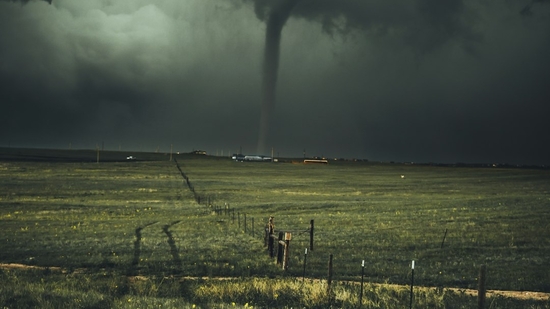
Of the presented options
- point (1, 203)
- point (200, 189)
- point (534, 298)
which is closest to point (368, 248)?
point (534, 298)

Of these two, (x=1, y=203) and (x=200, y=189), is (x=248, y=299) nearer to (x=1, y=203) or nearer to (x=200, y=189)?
(x=1, y=203)

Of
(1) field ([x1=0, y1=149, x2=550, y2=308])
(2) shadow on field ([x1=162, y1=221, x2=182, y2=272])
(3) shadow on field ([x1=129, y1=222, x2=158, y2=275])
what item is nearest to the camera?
(1) field ([x1=0, y1=149, x2=550, y2=308])

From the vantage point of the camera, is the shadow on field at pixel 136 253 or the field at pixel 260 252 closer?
the field at pixel 260 252

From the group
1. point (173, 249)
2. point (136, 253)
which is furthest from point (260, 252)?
point (136, 253)

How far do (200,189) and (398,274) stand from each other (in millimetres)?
57163

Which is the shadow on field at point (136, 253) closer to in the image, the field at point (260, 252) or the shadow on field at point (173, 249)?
the field at point (260, 252)

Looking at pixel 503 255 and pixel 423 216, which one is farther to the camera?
pixel 423 216

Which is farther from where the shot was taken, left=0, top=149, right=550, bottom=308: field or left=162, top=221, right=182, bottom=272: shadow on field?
left=162, top=221, right=182, bottom=272: shadow on field

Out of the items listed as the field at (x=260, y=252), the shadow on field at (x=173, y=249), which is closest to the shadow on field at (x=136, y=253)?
the field at (x=260, y=252)

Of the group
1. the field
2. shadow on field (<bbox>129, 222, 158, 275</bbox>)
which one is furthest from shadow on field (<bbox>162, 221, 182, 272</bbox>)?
shadow on field (<bbox>129, 222, 158, 275</bbox>)

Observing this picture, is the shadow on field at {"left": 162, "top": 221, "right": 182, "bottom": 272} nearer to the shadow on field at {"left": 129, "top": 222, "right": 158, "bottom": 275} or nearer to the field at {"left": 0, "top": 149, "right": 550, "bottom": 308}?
the field at {"left": 0, "top": 149, "right": 550, "bottom": 308}

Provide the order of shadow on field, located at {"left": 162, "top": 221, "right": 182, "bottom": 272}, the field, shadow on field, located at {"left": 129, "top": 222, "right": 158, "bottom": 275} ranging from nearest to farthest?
the field
shadow on field, located at {"left": 129, "top": 222, "right": 158, "bottom": 275}
shadow on field, located at {"left": 162, "top": 221, "right": 182, "bottom": 272}

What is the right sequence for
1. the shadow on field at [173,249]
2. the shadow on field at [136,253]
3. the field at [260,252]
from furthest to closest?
1. the shadow on field at [173,249]
2. the shadow on field at [136,253]
3. the field at [260,252]

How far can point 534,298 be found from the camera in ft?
61.4
